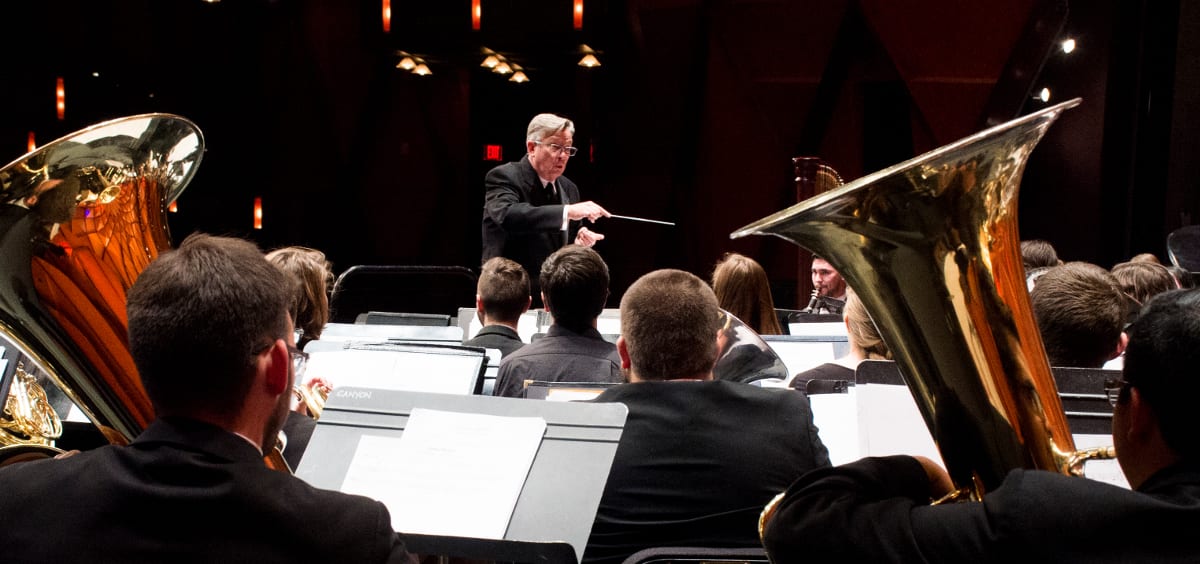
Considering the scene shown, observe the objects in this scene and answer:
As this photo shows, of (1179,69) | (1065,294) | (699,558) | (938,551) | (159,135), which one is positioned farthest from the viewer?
(1179,69)

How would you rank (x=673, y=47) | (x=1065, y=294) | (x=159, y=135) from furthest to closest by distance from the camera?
(x=673, y=47) < (x=1065, y=294) < (x=159, y=135)

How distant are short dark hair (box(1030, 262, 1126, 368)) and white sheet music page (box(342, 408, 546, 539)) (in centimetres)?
133

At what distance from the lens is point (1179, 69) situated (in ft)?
21.7

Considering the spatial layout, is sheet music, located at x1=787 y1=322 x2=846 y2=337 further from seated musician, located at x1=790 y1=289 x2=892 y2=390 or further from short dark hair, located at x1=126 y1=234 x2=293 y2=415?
short dark hair, located at x1=126 y1=234 x2=293 y2=415

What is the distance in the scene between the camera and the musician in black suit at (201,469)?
1146 millimetres

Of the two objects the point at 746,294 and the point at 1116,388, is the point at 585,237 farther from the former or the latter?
the point at 1116,388

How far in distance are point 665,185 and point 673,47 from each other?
52.2 inches

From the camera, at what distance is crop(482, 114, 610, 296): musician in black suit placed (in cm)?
483

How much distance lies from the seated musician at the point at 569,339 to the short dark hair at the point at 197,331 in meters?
1.72

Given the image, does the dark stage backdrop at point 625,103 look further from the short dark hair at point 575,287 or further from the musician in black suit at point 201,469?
the musician in black suit at point 201,469

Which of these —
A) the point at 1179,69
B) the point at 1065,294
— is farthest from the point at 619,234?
the point at 1065,294

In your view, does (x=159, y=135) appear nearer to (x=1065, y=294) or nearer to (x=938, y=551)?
(x=938, y=551)


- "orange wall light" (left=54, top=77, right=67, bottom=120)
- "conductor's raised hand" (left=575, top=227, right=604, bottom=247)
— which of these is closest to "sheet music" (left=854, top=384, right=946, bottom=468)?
"conductor's raised hand" (left=575, top=227, right=604, bottom=247)

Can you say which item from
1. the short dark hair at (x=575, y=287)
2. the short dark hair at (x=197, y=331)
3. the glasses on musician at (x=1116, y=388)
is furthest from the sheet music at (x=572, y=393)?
the glasses on musician at (x=1116, y=388)
